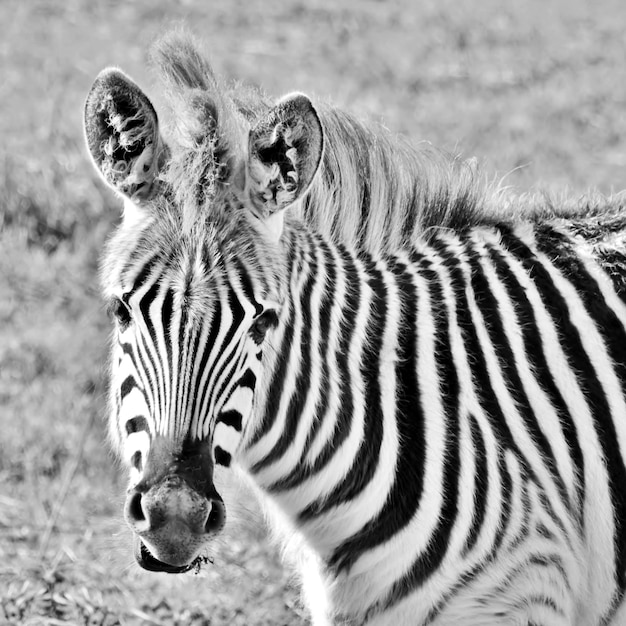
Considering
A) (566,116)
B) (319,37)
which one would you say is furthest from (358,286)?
(319,37)

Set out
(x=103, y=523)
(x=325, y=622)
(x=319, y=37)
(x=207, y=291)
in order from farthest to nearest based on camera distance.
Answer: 1. (x=319, y=37)
2. (x=103, y=523)
3. (x=325, y=622)
4. (x=207, y=291)

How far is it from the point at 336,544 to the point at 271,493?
1.00 feet

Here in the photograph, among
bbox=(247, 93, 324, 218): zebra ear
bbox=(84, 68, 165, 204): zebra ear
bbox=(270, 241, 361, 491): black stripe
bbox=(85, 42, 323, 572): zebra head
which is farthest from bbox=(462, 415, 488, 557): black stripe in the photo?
bbox=(84, 68, 165, 204): zebra ear

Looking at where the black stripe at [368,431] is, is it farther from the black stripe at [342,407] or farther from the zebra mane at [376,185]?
the zebra mane at [376,185]

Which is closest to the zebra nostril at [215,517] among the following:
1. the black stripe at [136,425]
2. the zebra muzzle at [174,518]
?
the zebra muzzle at [174,518]

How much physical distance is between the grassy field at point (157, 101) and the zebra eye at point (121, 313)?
3.64ft

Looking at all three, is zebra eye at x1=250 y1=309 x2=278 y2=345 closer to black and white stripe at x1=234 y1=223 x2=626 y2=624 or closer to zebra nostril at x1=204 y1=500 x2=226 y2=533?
black and white stripe at x1=234 y1=223 x2=626 y2=624

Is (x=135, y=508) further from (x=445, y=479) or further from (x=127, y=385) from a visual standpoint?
(x=445, y=479)

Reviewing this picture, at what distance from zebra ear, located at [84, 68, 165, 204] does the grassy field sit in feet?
3.00

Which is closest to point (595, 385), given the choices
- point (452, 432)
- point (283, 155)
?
point (452, 432)

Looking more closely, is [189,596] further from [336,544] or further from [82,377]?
[82,377]

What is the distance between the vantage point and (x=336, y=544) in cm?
395

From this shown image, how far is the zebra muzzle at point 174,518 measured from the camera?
10.5 ft

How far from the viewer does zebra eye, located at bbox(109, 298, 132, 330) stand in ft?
11.5
